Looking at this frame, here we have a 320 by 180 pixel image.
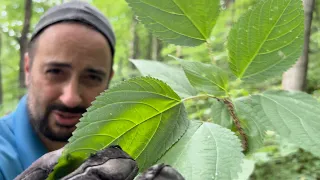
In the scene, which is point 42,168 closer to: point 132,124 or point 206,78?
point 132,124

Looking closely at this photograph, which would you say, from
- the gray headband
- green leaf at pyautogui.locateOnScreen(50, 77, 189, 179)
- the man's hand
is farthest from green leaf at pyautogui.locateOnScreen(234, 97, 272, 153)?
the gray headband

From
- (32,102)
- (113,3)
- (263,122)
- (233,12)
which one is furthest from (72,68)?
(113,3)

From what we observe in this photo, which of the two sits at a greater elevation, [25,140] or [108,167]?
[108,167]

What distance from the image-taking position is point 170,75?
70 cm

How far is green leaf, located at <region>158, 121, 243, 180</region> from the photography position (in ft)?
1.46

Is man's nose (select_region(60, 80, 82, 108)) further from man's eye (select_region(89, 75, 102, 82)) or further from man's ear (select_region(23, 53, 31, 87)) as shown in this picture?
man's ear (select_region(23, 53, 31, 87))

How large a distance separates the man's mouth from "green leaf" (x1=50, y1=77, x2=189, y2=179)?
876 millimetres

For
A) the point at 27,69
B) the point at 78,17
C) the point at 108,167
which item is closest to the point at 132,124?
the point at 108,167

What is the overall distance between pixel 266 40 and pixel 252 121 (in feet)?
0.44

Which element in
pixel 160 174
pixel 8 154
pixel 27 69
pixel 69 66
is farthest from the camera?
pixel 27 69

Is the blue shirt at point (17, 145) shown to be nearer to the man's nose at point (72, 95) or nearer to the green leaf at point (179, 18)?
the man's nose at point (72, 95)

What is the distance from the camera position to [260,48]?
0.55 meters

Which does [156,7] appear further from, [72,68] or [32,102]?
[32,102]

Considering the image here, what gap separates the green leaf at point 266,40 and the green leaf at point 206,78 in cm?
3
